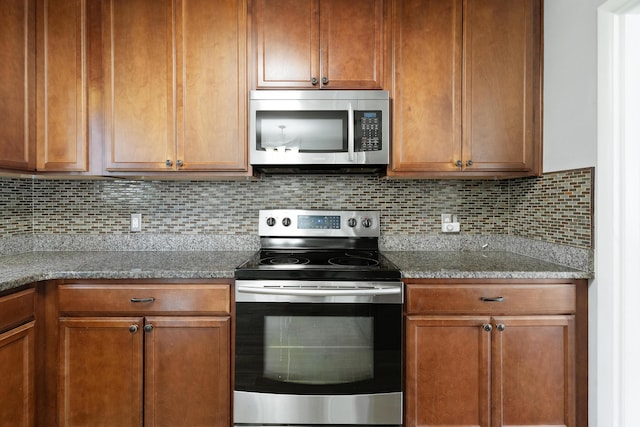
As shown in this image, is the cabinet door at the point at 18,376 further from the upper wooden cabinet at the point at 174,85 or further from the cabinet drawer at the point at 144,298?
the upper wooden cabinet at the point at 174,85

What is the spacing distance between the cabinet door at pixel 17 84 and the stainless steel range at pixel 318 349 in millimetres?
1213

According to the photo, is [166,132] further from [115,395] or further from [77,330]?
[115,395]

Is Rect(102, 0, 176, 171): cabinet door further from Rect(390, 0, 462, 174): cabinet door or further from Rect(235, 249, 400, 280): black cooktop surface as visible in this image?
Rect(390, 0, 462, 174): cabinet door

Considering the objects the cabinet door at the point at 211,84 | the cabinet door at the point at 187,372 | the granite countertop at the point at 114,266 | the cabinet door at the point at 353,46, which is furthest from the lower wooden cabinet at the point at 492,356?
the cabinet door at the point at 211,84

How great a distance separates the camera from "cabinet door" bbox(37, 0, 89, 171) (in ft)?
5.98

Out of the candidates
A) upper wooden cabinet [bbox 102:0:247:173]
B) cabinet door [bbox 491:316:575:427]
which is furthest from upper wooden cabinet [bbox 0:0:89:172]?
cabinet door [bbox 491:316:575:427]

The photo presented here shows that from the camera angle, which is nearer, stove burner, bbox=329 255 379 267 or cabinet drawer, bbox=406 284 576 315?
cabinet drawer, bbox=406 284 576 315

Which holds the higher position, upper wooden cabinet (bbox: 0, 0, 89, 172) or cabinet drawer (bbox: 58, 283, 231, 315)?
upper wooden cabinet (bbox: 0, 0, 89, 172)

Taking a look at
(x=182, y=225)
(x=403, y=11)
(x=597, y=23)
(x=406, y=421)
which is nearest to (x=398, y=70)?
(x=403, y=11)

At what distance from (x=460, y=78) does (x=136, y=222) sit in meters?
1.99

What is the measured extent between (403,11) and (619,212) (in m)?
1.35

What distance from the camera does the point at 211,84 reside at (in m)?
1.86

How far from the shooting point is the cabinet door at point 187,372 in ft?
5.22

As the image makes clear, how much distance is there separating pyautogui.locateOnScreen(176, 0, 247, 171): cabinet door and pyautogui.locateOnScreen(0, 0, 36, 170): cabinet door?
2.29 ft
